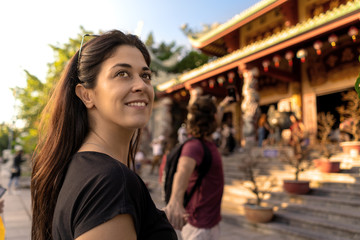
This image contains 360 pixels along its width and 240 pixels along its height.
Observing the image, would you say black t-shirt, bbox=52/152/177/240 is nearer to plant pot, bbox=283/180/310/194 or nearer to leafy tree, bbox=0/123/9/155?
plant pot, bbox=283/180/310/194

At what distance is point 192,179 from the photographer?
2.08m

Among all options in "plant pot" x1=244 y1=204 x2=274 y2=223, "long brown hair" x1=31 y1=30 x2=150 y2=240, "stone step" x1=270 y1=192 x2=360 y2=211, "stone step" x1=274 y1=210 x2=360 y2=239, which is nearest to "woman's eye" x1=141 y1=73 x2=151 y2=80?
"long brown hair" x1=31 y1=30 x2=150 y2=240

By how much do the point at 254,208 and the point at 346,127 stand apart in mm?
4066

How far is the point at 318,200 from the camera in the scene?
513cm

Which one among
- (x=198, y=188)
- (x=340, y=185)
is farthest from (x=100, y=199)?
(x=340, y=185)

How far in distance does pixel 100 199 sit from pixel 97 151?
240mm

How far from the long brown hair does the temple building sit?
5.20 m

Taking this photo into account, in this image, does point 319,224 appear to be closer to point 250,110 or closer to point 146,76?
point 146,76

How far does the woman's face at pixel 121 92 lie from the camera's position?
99 cm

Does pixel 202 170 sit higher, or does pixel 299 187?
pixel 202 170

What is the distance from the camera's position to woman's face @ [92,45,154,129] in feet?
3.24

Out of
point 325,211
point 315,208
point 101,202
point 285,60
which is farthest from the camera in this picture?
point 285,60

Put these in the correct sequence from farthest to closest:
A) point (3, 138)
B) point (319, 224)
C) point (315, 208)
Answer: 1. point (3, 138)
2. point (315, 208)
3. point (319, 224)

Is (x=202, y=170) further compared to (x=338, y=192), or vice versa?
(x=338, y=192)
